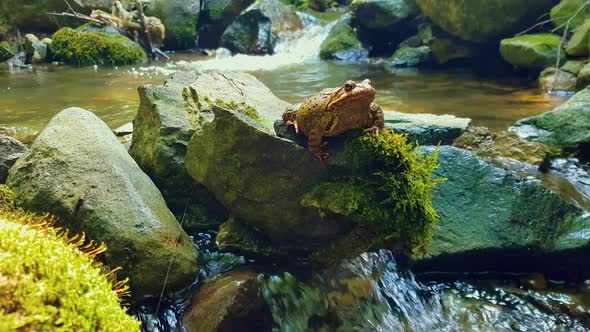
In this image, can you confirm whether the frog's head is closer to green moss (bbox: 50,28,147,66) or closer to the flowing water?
the flowing water

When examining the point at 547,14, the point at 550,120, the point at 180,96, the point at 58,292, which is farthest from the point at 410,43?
the point at 58,292

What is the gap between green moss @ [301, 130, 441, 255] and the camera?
3412 mm

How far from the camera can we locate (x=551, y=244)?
400cm

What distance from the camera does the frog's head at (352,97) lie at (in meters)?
3.15

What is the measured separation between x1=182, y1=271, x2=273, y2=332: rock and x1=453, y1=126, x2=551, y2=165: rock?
373 cm

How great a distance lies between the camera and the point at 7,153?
4215 mm

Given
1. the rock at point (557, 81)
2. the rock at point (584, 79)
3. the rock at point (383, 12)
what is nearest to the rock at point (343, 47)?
the rock at point (383, 12)

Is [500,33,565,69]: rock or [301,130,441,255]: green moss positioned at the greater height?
[500,33,565,69]: rock

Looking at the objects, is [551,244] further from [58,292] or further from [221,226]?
[58,292]

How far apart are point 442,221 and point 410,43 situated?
1314 centimetres

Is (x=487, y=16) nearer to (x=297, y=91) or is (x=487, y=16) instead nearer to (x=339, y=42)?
(x=339, y=42)

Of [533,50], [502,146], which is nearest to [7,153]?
[502,146]

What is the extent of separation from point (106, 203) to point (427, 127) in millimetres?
3890

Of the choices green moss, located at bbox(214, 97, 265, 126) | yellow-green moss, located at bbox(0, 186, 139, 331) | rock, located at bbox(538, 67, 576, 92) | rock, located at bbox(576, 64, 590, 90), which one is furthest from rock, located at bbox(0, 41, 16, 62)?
rock, located at bbox(576, 64, 590, 90)
